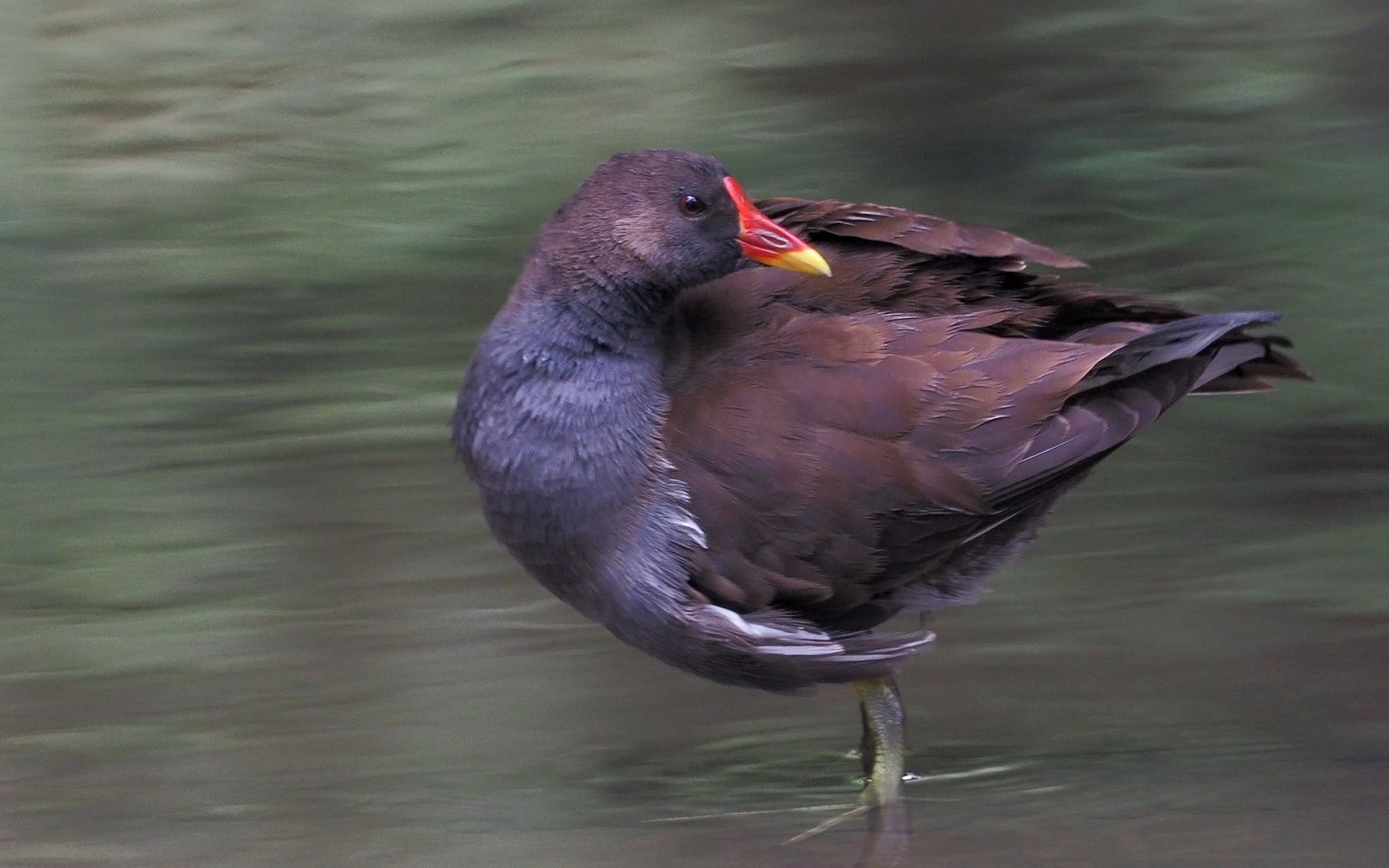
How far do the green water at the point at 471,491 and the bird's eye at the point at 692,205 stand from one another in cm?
103

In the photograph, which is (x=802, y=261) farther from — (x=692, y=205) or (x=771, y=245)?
(x=692, y=205)

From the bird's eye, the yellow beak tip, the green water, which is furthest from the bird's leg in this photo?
the bird's eye

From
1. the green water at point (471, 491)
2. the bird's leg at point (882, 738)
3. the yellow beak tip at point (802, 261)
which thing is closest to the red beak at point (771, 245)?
the yellow beak tip at point (802, 261)

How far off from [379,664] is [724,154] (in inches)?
80.6

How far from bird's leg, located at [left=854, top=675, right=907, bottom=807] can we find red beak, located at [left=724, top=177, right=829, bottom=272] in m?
0.78

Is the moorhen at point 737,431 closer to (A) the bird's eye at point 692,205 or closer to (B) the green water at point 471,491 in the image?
(A) the bird's eye at point 692,205

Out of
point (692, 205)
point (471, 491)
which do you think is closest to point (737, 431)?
point (692, 205)

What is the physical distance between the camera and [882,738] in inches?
131

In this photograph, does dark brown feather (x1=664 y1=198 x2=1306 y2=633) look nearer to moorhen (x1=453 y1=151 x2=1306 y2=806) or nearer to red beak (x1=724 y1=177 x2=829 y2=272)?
moorhen (x1=453 y1=151 x2=1306 y2=806)

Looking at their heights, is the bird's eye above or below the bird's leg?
above

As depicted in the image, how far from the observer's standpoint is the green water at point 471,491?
3.16m

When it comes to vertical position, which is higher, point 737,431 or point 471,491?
point 737,431

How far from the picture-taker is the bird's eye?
2994mm

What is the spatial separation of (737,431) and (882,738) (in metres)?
0.70
